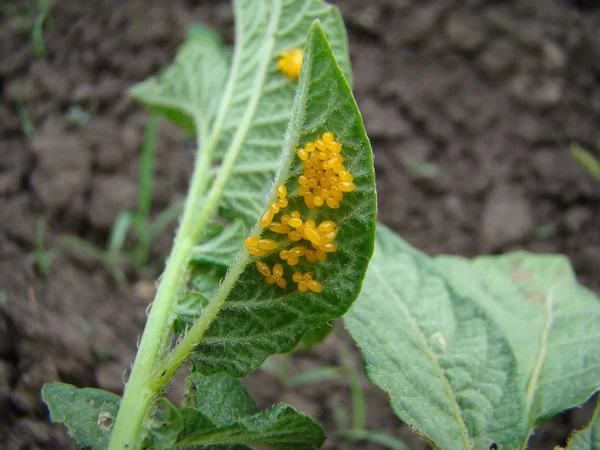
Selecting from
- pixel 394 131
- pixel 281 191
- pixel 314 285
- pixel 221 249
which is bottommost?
pixel 394 131

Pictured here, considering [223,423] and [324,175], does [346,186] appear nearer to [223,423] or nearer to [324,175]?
[324,175]

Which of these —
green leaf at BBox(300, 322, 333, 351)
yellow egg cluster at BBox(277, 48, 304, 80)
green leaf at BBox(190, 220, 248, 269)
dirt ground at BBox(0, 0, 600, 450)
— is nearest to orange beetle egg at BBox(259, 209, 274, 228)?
green leaf at BBox(190, 220, 248, 269)

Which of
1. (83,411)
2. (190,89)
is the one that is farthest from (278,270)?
(190,89)

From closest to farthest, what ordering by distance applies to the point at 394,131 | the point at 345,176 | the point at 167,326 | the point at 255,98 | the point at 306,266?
the point at 345,176, the point at 306,266, the point at 167,326, the point at 255,98, the point at 394,131

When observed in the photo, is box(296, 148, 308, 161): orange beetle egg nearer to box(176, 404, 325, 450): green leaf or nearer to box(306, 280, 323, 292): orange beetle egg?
box(306, 280, 323, 292): orange beetle egg

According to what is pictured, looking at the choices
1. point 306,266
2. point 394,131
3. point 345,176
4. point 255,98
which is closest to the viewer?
point 345,176
